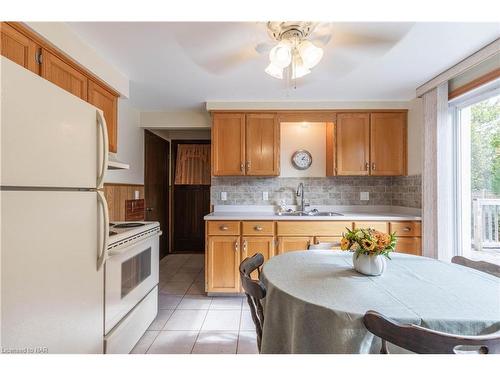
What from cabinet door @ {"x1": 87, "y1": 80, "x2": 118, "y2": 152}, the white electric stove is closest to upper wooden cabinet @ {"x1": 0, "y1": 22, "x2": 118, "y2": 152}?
cabinet door @ {"x1": 87, "y1": 80, "x2": 118, "y2": 152}

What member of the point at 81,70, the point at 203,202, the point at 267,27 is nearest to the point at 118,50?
the point at 81,70

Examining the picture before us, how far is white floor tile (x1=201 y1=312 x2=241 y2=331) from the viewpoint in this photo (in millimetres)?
2080

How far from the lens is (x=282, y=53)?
1.36 m

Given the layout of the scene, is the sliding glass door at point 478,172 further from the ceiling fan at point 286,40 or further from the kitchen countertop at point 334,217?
the ceiling fan at point 286,40

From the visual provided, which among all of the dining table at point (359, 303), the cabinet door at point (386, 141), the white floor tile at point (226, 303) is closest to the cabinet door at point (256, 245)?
the white floor tile at point (226, 303)

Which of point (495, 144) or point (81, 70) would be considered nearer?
point (81, 70)

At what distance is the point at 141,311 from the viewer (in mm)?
1854

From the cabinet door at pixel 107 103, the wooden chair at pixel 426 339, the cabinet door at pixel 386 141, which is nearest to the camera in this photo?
the wooden chair at pixel 426 339

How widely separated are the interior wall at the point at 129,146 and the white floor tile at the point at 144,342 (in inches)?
60.6

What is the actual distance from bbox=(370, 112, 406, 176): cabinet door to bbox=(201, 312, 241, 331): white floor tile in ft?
7.39

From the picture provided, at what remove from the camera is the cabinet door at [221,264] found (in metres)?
2.64

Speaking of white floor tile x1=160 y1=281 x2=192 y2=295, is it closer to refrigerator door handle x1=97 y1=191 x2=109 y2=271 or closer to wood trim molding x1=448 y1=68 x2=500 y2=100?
refrigerator door handle x1=97 y1=191 x2=109 y2=271
